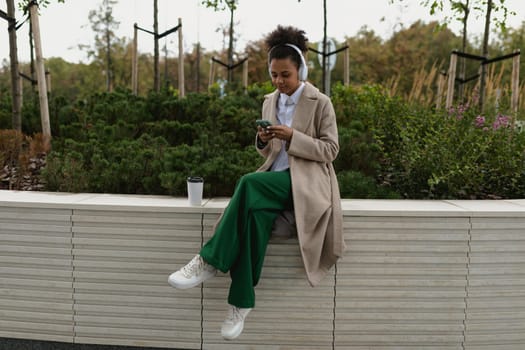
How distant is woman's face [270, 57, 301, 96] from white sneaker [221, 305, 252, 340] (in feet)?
3.30

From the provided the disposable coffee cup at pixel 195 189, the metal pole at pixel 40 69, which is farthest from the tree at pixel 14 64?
the disposable coffee cup at pixel 195 189

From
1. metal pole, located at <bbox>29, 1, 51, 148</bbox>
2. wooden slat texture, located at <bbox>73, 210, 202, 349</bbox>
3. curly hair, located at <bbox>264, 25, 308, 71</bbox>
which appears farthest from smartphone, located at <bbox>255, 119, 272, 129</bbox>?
metal pole, located at <bbox>29, 1, 51, 148</bbox>

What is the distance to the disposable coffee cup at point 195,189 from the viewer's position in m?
2.29

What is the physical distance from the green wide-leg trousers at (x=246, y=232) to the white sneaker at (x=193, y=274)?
A: 0.05m

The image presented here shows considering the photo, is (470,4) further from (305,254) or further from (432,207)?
(305,254)

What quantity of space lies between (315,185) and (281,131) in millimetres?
287

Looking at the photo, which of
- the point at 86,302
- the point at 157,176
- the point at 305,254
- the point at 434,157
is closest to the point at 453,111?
the point at 434,157

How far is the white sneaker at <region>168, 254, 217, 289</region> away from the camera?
2.04 m

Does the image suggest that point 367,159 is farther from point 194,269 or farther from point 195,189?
point 194,269

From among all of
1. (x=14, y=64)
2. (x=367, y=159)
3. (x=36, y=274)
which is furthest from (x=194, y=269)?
(x=14, y=64)

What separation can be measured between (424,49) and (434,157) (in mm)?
18956

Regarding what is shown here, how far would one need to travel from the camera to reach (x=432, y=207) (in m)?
2.39

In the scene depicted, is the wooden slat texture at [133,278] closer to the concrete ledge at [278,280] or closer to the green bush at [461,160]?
the concrete ledge at [278,280]

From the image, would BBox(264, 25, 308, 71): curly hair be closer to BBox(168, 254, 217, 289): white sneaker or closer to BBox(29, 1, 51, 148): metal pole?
BBox(168, 254, 217, 289): white sneaker
